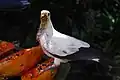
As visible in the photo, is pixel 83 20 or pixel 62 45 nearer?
pixel 62 45

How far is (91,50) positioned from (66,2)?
0.82 ft

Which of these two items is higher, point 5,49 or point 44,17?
point 44,17

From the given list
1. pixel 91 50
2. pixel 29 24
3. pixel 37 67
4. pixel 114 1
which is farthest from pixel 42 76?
pixel 114 1

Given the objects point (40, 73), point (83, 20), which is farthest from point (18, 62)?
point (83, 20)

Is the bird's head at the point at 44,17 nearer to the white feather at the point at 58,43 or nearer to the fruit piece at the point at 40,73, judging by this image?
the white feather at the point at 58,43

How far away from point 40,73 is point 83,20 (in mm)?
268

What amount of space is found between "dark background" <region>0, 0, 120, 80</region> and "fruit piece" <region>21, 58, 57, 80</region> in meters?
0.15

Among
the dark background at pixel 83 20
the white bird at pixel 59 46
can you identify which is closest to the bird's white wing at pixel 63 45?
the white bird at pixel 59 46

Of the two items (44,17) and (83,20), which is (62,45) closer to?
(44,17)

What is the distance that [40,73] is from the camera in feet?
2.77

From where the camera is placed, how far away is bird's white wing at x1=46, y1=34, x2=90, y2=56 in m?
0.80

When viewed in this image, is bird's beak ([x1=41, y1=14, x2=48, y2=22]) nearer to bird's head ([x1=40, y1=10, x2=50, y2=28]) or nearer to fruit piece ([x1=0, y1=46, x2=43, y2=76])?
bird's head ([x1=40, y1=10, x2=50, y2=28])

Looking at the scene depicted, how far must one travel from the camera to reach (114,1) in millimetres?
1038

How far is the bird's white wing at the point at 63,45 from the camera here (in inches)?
31.5
